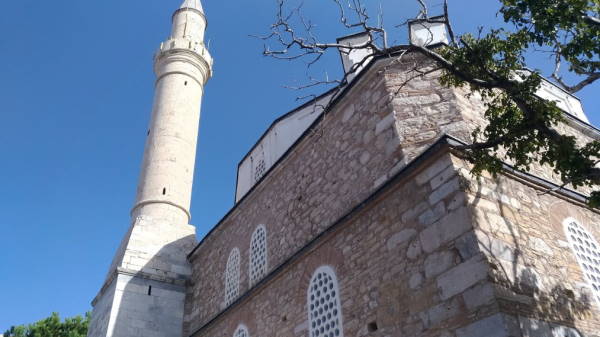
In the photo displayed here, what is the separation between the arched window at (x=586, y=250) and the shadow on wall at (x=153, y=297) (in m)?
6.97

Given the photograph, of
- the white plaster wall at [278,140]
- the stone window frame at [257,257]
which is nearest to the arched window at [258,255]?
the stone window frame at [257,257]

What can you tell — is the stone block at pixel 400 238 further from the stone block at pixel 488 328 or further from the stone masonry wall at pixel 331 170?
the stone block at pixel 488 328

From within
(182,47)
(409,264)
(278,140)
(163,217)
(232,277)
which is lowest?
(409,264)

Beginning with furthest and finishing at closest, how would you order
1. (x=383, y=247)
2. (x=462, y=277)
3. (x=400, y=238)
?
(x=383, y=247) → (x=400, y=238) → (x=462, y=277)

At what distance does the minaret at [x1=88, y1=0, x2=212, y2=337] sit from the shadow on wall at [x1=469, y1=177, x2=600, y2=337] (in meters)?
6.76

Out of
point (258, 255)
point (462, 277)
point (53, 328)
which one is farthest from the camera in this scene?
point (53, 328)

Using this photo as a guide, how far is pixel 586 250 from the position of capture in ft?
15.6

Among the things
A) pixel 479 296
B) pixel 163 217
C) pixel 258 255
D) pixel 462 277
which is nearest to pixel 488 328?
pixel 479 296

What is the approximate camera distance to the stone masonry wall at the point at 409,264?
366cm

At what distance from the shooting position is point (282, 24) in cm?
479

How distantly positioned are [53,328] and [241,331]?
14.2 meters

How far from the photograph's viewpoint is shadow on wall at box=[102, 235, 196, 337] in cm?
830

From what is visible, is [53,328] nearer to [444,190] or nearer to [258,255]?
[258,255]

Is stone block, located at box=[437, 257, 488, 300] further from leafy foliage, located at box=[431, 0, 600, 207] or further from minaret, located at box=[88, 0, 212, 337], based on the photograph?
minaret, located at box=[88, 0, 212, 337]
